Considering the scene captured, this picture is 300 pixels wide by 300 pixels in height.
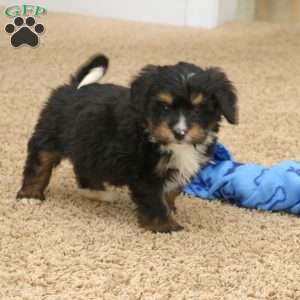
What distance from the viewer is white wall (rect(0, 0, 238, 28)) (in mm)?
6754

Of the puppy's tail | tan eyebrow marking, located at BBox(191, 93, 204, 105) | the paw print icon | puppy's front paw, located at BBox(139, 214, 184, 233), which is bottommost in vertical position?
puppy's front paw, located at BBox(139, 214, 184, 233)

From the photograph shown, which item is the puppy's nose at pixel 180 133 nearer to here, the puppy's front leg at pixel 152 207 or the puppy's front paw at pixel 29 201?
the puppy's front leg at pixel 152 207

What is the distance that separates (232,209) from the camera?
2.37 meters

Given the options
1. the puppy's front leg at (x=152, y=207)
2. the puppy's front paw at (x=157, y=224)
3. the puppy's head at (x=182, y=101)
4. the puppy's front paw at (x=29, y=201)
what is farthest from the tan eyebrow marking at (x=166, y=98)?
the puppy's front paw at (x=29, y=201)

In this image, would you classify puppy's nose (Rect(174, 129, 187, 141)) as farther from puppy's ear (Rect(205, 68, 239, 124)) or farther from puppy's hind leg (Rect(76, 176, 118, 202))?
puppy's hind leg (Rect(76, 176, 118, 202))

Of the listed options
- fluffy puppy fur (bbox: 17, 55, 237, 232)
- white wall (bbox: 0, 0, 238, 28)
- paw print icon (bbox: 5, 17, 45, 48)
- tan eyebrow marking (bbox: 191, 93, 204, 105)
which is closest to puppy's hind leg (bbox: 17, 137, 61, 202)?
fluffy puppy fur (bbox: 17, 55, 237, 232)

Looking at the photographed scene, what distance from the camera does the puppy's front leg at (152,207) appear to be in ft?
6.81

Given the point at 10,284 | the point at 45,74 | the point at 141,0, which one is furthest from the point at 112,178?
the point at 141,0

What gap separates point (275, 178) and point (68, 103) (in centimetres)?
83

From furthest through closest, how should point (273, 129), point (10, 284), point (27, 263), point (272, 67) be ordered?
point (272, 67) → point (273, 129) → point (27, 263) → point (10, 284)

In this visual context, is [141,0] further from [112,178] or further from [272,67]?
[112,178]

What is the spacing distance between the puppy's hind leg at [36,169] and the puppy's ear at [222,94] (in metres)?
0.68

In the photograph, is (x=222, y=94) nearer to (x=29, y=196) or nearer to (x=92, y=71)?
(x=92, y=71)

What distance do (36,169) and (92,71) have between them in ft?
1.49
